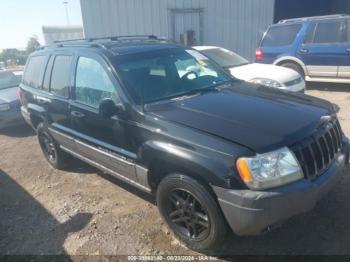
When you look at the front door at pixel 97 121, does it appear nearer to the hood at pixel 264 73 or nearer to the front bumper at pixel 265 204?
the front bumper at pixel 265 204

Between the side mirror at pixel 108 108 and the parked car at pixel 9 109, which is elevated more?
the side mirror at pixel 108 108

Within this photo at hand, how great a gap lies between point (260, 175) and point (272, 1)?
12.0 meters

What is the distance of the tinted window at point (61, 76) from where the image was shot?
4.33 meters

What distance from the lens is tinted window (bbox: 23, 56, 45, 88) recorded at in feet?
16.7

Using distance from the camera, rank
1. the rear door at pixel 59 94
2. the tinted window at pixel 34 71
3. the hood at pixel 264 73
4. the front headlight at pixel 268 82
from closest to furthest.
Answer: the rear door at pixel 59 94
the tinted window at pixel 34 71
the front headlight at pixel 268 82
the hood at pixel 264 73

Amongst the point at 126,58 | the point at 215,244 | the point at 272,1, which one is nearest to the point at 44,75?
the point at 126,58

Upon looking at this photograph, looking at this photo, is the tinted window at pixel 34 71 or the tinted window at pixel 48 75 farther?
the tinted window at pixel 34 71

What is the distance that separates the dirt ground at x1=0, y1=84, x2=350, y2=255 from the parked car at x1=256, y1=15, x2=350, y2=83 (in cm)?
534

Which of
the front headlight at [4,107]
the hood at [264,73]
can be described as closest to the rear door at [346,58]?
the hood at [264,73]

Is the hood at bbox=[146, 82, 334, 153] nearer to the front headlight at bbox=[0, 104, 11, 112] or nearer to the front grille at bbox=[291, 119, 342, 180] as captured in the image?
the front grille at bbox=[291, 119, 342, 180]

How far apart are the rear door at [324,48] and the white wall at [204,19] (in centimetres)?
431

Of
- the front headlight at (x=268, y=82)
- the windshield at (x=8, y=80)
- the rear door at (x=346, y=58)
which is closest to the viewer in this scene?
the front headlight at (x=268, y=82)

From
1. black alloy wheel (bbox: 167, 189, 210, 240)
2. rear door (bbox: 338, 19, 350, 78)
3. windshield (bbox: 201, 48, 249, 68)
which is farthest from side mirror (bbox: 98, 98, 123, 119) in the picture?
rear door (bbox: 338, 19, 350, 78)

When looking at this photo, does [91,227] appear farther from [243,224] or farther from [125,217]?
[243,224]
